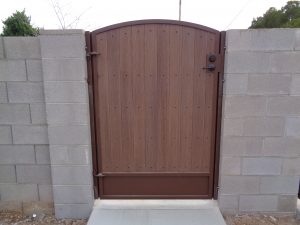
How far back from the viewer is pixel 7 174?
2.56 meters

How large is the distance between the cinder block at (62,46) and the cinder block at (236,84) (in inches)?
57.0

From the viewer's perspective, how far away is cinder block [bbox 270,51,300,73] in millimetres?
2238

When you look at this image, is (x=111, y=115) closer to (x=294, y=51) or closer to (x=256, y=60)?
(x=256, y=60)

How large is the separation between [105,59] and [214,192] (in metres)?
1.87

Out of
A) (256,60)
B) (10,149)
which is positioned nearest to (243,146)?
(256,60)

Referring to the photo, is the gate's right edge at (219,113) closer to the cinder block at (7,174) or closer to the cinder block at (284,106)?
the cinder block at (284,106)

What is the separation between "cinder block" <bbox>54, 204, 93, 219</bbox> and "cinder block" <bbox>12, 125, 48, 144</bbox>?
2.46ft

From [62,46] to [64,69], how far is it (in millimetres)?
216

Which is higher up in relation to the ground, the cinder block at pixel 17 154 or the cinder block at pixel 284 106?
the cinder block at pixel 284 106

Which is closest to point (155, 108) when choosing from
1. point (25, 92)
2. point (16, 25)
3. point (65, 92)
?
point (65, 92)

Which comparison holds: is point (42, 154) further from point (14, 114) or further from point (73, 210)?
point (73, 210)

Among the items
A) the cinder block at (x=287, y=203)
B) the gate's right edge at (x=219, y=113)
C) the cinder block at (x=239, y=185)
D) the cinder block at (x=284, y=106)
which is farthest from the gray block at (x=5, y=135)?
the cinder block at (x=287, y=203)

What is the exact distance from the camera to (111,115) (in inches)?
97.3

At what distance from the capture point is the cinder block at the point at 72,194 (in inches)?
99.4
